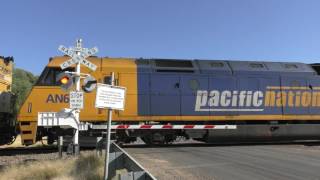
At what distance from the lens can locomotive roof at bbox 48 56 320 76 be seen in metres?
18.1

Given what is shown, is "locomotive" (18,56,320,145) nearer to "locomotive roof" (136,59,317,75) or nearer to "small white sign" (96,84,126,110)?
"locomotive roof" (136,59,317,75)

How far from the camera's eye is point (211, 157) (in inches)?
552

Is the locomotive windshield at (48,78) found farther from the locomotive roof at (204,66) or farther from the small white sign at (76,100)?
the small white sign at (76,100)

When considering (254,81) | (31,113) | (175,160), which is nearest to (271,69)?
(254,81)

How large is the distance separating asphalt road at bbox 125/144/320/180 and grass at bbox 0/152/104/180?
1.42m

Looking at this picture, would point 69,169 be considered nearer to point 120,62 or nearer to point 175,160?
point 175,160

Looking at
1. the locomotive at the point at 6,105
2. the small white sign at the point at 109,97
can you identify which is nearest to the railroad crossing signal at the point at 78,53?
the small white sign at the point at 109,97

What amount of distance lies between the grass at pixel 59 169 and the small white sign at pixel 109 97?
9.21 feet

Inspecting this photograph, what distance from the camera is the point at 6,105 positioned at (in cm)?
1839

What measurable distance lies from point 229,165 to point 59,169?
4.56m

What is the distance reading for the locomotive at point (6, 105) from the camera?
58.7 ft

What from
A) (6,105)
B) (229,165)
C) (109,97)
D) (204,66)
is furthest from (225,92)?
(109,97)

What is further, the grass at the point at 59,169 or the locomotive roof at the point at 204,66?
the locomotive roof at the point at 204,66

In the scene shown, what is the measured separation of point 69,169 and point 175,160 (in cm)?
332
